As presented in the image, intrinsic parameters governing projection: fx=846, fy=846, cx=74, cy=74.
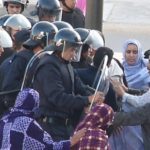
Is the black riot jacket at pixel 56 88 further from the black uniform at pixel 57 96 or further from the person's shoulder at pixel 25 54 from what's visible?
the person's shoulder at pixel 25 54

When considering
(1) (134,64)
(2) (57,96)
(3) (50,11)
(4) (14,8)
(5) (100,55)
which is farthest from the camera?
(4) (14,8)

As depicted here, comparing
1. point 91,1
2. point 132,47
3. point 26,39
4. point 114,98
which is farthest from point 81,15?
point 114,98

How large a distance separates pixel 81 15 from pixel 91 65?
3167 mm

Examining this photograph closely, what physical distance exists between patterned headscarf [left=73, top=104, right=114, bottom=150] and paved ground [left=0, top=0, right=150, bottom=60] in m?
11.3

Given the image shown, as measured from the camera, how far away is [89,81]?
25.2 ft

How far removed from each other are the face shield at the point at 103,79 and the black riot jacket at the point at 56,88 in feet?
0.52

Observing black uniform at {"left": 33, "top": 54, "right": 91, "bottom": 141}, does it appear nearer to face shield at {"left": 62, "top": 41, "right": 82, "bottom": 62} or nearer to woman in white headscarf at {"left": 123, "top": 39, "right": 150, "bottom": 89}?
face shield at {"left": 62, "top": 41, "right": 82, "bottom": 62}

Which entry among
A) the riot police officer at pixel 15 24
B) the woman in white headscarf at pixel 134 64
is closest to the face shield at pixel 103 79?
the woman in white headscarf at pixel 134 64

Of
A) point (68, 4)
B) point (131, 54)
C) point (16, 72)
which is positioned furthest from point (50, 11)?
point (16, 72)

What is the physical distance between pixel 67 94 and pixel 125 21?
15.9 m

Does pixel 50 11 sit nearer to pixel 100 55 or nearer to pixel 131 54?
pixel 131 54

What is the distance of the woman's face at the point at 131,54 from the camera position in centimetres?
902

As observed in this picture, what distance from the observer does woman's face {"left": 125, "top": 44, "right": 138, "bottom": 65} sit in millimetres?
9023

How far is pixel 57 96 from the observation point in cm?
699
